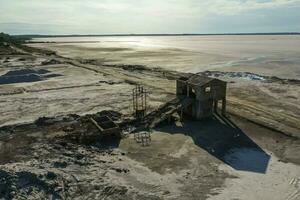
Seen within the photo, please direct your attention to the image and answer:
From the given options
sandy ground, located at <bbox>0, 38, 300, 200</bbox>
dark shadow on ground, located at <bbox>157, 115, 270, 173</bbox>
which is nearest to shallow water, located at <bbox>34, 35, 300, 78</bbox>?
sandy ground, located at <bbox>0, 38, 300, 200</bbox>

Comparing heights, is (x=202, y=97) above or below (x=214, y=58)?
above

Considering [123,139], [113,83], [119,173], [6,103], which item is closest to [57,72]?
[113,83]

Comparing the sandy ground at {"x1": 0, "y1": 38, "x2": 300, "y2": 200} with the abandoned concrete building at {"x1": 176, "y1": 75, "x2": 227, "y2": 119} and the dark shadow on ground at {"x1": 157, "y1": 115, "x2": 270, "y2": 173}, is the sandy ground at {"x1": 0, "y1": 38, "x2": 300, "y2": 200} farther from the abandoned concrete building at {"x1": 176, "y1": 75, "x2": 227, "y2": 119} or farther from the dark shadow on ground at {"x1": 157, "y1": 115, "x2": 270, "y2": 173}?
the abandoned concrete building at {"x1": 176, "y1": 75, "x2": 227, "y2": 119}

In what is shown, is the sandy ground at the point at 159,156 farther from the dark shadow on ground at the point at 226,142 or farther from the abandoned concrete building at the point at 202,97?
the abandoned concrete building at the point at 202,97

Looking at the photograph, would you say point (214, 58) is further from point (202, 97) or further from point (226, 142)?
point (226, 142)

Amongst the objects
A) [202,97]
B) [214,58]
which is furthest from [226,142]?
[214,58]
